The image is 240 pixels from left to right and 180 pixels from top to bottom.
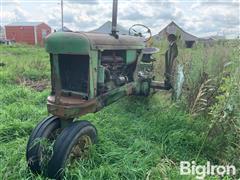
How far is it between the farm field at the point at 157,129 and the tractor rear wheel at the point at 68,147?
0.30ft

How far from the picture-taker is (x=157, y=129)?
379 cm

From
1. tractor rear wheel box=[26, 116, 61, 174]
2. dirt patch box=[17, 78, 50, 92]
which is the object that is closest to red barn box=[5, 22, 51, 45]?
dirt patch box=[17, 78, 50, 92]

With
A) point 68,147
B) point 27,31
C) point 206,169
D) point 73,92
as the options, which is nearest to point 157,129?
point 206,169

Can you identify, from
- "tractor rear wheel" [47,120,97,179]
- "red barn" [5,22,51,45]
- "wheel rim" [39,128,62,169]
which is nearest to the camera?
"tractor rear wheel" [47,120,97,179]

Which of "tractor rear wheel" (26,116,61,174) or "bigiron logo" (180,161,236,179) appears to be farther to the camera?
"bigiron logo" (180,161,236,179)

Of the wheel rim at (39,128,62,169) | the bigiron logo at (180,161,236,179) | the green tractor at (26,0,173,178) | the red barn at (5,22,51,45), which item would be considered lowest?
the red barn at (5,22,51,45)

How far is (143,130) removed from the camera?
3766mm

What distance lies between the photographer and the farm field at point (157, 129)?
273cm

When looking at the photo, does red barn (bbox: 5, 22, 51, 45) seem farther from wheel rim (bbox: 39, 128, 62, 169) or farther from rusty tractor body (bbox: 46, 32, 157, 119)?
wheel rim (bbox: 39, 128, 62, 169)

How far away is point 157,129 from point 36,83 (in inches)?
162

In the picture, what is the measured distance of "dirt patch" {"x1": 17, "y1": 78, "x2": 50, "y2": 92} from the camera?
6441mm

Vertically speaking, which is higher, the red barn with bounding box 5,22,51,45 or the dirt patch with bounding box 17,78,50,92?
the dirt patch with bounding box 17,78,50,92

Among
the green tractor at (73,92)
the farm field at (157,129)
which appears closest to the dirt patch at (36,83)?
the farm field at (157,129)

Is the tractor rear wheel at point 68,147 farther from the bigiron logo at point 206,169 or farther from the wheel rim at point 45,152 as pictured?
the bigiron logo at point 206,169
